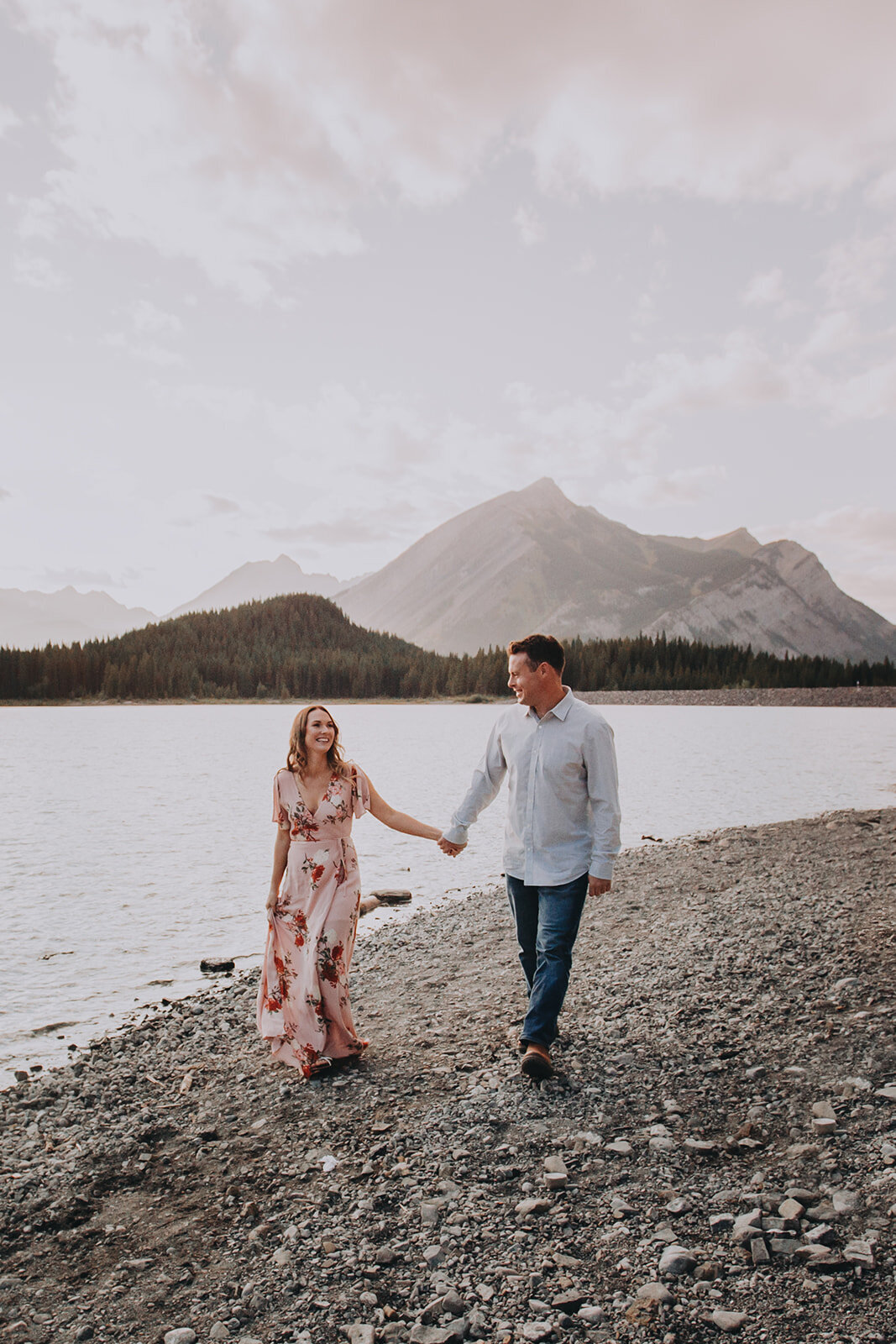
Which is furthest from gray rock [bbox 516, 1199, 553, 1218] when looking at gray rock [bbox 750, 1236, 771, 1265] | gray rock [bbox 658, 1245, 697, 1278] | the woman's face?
the woman's face

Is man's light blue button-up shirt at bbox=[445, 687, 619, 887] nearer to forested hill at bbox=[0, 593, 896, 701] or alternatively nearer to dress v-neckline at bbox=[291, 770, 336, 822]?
dress v-neckline at bbox=[291, 770, 336, 822]

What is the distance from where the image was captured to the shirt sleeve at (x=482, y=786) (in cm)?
694

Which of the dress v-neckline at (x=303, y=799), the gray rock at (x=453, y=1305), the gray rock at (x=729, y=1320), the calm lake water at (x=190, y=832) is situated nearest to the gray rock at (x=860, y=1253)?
the gray rock at (x=729, y=1320)

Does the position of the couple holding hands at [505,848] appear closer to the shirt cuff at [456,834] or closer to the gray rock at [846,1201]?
the shirt cuff at [456,834]

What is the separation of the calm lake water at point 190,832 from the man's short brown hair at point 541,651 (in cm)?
626

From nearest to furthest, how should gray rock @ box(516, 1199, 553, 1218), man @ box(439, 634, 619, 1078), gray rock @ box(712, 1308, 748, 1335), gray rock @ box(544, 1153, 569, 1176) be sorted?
gray rock @ box(712, 1308, 748, 1335)
gray rock @ box(516, 1199, 553, 1218)
gray rock @ box(544, 1153, 569, 1176)
man @ box(439, 634, 619, 1078)

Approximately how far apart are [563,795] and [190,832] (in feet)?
66.7

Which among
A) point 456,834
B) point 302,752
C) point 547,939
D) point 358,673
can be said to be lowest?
point 547,939

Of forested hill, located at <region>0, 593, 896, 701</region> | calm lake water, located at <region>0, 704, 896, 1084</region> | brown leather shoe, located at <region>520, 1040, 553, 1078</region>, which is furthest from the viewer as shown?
forested hill, located at <region>0, 593, 896, 701</region>

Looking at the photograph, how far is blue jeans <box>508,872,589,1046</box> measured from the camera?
21.0 feet

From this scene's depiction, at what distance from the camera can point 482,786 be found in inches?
278

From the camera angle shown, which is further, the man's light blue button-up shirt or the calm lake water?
the calm lake water

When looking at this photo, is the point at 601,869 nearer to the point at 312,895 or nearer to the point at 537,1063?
the point at 537,1063

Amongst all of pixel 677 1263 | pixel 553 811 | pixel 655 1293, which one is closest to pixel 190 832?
pixel 553 811
